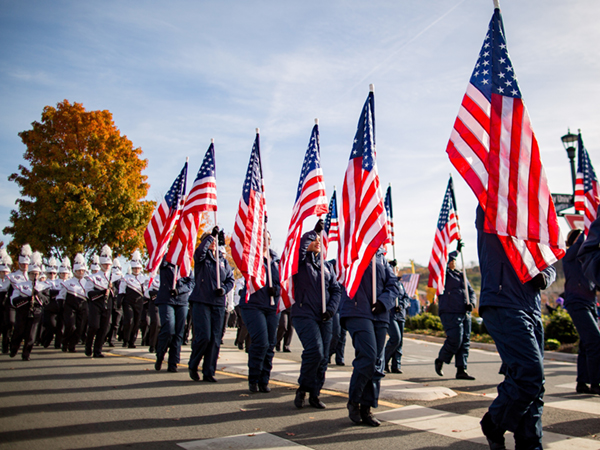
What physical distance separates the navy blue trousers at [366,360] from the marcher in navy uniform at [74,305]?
10.0 meters

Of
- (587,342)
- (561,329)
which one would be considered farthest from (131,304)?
(561,329)

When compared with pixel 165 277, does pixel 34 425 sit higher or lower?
lower

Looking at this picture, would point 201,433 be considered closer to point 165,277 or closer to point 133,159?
point 165,277

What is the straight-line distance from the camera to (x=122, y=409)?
599cm

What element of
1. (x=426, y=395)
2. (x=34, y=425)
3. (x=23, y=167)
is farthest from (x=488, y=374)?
(x=23, y=167)

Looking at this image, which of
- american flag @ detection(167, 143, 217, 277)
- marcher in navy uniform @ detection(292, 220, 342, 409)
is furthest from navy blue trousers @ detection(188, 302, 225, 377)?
marcher in navy uniform @ detection(292, 220, 342, 409)

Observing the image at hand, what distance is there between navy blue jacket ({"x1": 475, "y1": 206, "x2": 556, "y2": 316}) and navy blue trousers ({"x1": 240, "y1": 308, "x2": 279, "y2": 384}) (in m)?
3.92

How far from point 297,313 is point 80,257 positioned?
9852 mm

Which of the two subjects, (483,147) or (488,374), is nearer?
(483,147)

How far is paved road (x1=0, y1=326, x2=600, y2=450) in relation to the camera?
469cm

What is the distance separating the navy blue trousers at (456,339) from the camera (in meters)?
9.02

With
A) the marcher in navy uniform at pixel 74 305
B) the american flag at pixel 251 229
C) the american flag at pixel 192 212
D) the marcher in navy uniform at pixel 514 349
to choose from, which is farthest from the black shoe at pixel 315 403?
the marcher in navy uniform at pixel 74 305

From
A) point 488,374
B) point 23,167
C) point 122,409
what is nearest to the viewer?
point 122,409

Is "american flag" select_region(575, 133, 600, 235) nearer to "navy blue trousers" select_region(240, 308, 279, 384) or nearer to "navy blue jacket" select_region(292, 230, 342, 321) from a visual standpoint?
"navy blue jacket" select_region(292, 230, 342, 321)
